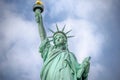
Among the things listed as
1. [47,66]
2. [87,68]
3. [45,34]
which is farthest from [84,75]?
[45,34]

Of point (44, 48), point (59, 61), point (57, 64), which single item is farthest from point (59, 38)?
point (57, 64)

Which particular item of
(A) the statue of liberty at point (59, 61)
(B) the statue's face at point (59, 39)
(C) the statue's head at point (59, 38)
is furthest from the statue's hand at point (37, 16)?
(B) the statue's face at point (59, 39)

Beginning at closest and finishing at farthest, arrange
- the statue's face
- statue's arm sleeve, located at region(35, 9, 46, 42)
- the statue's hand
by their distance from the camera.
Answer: the statue's face → statue's arm sleeve, located at region(35, 9, 46, 42) → the statue's hand

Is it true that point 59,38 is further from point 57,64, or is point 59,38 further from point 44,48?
point 57,64

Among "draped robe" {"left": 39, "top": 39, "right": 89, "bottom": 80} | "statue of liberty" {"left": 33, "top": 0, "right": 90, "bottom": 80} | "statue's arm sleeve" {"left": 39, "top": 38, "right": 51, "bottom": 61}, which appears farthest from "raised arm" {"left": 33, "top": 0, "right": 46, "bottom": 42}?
"draped robe" {"left": 39, "top": 39, "right": 89, "bottom": 80}

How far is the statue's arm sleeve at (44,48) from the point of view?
53.4ft

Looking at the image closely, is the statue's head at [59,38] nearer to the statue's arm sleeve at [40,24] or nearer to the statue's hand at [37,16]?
the statue's arm sleeve at [40,24]

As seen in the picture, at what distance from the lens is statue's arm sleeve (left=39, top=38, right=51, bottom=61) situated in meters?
16.3

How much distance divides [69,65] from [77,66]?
1.37ft

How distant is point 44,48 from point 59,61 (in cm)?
113

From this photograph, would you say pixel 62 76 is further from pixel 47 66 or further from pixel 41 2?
pixel 41 2

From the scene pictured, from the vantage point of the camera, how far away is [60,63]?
50.5 ft

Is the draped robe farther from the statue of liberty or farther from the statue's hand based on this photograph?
the statue's hand

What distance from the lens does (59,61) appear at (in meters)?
15.5
